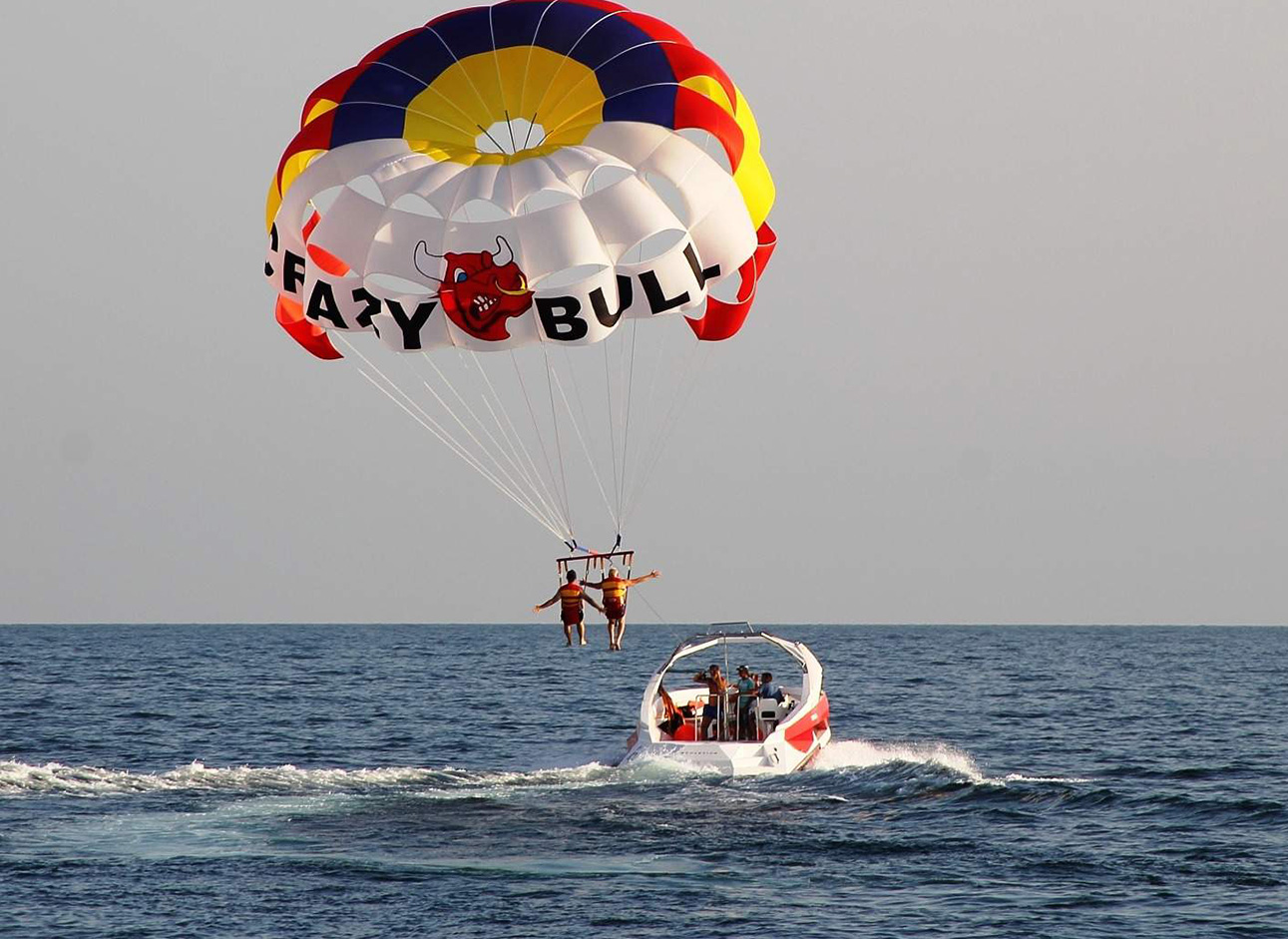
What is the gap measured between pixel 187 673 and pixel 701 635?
40.5 metres

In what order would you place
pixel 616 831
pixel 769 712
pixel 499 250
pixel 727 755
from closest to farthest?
pixel 499 250
pixel 616 831
pixel 727 755
pixel 769 712

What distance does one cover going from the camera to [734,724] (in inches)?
927

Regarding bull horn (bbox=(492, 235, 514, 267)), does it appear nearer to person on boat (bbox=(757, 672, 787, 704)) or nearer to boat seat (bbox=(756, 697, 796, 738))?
person on boat (bbox=(757, 672, 787, 704))

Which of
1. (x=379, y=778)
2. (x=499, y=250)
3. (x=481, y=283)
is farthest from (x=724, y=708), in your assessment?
(x=499, y=250)

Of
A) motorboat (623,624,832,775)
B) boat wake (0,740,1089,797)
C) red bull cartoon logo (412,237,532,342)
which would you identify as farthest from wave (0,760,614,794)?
red bull cartoon logo (412,237,532,342)

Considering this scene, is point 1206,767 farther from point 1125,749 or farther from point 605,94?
point 605,94

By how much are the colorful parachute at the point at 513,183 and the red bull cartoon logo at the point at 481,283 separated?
2cm

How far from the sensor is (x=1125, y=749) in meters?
31.0

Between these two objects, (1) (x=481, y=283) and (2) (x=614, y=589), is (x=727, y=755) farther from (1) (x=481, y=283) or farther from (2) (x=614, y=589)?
(1) (x=481, y=283)

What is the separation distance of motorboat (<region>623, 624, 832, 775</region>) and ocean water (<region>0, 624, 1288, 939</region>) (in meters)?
0.34

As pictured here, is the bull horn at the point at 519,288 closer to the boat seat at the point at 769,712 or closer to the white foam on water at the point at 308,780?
the white foam on water at the point at 308,780

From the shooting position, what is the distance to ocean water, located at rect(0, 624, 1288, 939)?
15.5 meters

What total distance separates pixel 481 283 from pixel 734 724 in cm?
853

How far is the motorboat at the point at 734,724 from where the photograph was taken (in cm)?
2228
